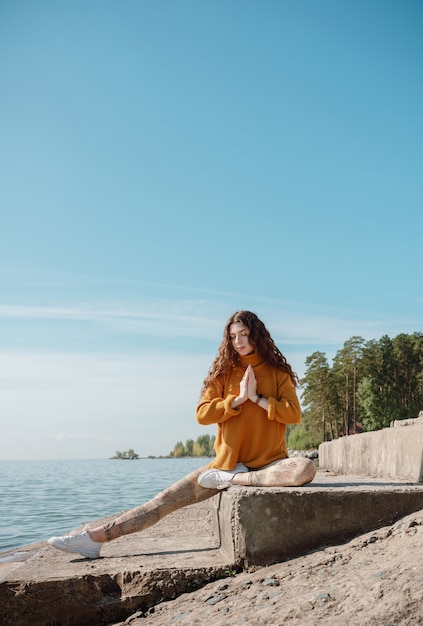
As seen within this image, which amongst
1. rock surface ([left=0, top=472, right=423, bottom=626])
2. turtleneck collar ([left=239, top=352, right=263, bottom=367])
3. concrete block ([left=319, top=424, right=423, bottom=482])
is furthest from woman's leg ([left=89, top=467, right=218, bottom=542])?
concrete block ([left=319, top=424, right=423, bottom=482])

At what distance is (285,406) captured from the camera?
5.32 metres

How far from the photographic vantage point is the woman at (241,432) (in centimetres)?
518

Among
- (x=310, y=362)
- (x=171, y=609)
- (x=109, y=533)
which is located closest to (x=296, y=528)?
(x=171, y=609)

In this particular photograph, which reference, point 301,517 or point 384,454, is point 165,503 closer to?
point 301,517

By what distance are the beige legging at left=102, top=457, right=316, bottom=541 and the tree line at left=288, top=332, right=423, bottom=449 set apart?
4712 cm

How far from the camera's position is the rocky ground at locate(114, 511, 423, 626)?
3213 mm

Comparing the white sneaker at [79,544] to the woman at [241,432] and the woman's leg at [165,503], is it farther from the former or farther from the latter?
the woman's leg at [165,503]

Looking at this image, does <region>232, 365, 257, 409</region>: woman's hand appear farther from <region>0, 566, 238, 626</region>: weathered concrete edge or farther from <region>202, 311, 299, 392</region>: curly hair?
<region>0, 566, 238, 626</region>: weathered concrete edge

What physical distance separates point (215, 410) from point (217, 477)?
58cm

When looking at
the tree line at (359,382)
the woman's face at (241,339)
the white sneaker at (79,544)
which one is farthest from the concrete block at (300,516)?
the tree line at (359,382)

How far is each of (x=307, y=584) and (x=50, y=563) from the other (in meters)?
2.28

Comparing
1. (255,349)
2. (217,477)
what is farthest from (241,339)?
(217,477)

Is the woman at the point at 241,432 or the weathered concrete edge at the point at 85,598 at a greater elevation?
the woman at the point at 241,432

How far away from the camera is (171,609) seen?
165 inches
